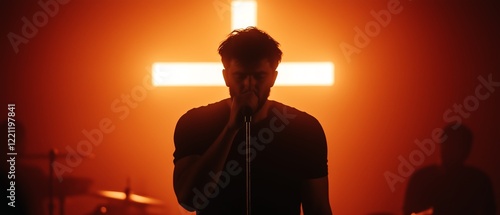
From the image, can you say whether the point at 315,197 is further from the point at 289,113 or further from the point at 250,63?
the point at 250,63

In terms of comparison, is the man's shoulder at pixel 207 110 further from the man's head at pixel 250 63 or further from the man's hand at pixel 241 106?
the man's hand at pixel 241 106

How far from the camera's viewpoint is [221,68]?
6.72 feet

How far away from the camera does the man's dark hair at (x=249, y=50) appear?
1415mm

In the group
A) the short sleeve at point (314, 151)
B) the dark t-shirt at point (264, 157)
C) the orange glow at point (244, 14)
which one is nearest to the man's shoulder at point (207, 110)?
the dark t-shirt at point (264, 157)

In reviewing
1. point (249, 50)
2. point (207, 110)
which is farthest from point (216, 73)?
point (249, 50)

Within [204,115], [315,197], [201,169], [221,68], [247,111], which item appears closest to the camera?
[247,111]

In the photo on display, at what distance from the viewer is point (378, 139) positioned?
212 cm

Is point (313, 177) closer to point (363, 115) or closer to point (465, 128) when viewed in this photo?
point (363, 115)

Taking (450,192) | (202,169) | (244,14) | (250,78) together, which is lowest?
(450,192)

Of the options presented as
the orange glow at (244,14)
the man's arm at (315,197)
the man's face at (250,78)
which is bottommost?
the man's arm at (315,197)

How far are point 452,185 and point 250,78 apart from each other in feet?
4.38

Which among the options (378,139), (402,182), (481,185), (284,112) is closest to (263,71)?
(284,112)

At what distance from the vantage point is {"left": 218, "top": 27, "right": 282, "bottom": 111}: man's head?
1.35 m

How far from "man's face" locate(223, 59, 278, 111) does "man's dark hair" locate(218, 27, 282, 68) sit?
2 centimetres
